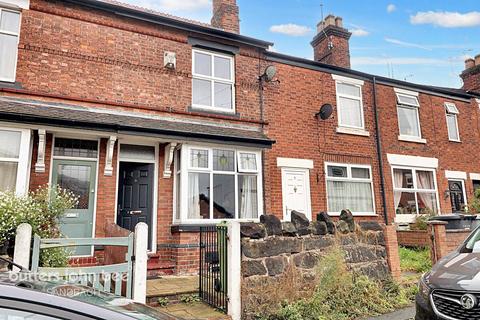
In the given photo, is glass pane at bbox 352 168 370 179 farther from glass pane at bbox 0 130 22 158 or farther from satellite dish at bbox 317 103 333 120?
glass pane at bbox 0 130 22 158

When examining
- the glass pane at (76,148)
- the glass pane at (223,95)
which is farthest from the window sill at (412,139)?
the glass pane at (76,148)

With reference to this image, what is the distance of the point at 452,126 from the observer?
13781 millimetres

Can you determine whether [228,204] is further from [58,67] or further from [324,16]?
[324,16]

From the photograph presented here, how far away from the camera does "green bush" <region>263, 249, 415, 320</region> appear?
5023mm

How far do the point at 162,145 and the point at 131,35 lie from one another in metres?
2.95

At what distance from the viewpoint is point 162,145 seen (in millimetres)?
8336

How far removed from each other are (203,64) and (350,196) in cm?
612

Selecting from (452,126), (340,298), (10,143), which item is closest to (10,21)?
(10,143)

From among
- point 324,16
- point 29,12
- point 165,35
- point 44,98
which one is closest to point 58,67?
point 44,98

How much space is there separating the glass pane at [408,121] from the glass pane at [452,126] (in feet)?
6.20

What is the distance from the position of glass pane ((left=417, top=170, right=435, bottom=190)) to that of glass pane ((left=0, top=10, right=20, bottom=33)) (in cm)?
1310

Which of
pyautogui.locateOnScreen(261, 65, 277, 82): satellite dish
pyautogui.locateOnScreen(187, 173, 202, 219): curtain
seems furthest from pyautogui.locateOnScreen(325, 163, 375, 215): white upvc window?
pyautogui.locateOnScreen(187, 173, 202, 219): curtain

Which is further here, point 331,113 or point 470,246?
point 331,113

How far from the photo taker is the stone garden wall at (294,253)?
509 centimetres
